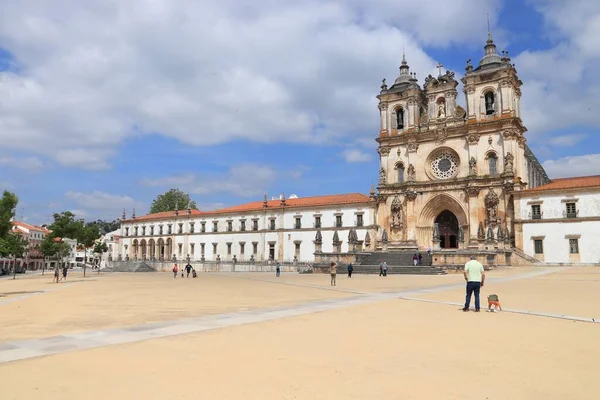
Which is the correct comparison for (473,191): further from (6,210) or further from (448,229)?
(6,210)

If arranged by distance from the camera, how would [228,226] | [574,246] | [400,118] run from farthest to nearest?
[228,226] → [400,118] → [574,246]

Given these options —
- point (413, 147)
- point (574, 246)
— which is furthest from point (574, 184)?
point (413, 147)

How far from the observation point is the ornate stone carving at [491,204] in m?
45.1

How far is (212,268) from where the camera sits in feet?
199

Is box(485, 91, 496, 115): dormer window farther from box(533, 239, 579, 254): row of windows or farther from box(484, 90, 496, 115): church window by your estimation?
box(533, 239, 579, 254): row of windows

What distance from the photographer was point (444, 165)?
50.9 meters

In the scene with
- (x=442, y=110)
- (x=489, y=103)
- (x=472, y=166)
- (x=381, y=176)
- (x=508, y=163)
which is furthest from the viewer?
(x=381, y=176)

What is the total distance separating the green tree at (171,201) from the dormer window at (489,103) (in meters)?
65.9

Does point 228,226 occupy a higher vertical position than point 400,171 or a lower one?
lower

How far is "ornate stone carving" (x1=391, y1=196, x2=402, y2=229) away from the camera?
5112 cm

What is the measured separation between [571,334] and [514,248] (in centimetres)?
3781

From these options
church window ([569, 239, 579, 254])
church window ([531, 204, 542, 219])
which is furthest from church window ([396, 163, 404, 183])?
church window ([569, 239, 579, 254])

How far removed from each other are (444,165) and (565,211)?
13.1 meters

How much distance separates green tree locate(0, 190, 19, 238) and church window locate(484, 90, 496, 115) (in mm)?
44403
